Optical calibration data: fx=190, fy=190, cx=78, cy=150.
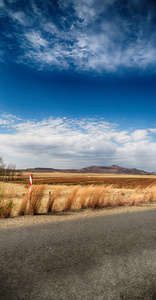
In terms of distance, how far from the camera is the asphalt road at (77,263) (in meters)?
2.58

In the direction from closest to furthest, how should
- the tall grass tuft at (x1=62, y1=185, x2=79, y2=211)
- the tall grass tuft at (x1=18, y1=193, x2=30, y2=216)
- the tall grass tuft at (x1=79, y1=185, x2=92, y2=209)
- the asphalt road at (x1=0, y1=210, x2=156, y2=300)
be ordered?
the asphalt road at (x1=0, y1=210, x2=156, y2=300) → the tall grass tuft at (x1=18, y1=193, x2=30, y2=216) → the tall grass tuft at (x1=62, y1=185, x2=79, y2=211) → the tall grass tuft at (x1=79, y1=185, x2=92, y2=209)

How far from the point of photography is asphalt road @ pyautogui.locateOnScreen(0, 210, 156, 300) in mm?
2580

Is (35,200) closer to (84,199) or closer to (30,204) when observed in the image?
(30,204)

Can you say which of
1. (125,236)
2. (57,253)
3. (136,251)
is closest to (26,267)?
(57,253)

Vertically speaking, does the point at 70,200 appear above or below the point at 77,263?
above

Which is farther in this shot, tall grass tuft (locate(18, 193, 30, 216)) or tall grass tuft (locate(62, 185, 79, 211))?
tall grass tuft (locate(62, 185, 79, 211))

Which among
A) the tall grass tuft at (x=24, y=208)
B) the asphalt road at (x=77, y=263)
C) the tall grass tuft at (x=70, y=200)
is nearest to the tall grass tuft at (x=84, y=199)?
the tall grass tuft at (x=70, y=200)

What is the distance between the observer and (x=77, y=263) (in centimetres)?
340

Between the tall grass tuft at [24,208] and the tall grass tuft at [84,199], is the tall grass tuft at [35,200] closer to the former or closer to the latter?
the tall grass tuft at [24,208]

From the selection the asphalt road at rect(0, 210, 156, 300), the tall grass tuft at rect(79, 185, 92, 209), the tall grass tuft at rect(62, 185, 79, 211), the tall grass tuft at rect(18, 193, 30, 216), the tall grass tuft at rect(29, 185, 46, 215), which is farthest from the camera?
the tall grass tuft at rect(79, 185, 92, 209)

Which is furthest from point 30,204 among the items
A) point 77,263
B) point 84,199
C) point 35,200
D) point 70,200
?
point 77,263

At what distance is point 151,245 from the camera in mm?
4301

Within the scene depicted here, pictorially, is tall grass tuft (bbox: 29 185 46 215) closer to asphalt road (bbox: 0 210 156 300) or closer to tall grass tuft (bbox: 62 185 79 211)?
tall grass tuft (bbox: 62 185 79 211)

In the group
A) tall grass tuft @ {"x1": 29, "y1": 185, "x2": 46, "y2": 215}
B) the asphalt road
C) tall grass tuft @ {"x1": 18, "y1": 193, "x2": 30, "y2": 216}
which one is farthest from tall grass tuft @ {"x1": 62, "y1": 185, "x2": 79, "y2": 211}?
the asphalt road
